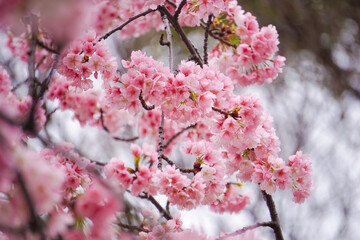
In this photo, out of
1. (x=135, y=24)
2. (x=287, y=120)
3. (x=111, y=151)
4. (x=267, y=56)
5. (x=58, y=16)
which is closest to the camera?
(x=58, y=16)

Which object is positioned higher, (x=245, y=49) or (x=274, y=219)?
(x=245, y=49)

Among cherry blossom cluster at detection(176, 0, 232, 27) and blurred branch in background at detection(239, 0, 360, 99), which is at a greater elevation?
blurred branch in background at detection(239, 0, 360, 99)

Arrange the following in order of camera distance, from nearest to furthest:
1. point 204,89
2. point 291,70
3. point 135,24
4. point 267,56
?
1. point 204,89
2. point 267,56
3. point 135,24
4. point 291,70

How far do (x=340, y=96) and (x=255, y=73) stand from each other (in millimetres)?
3471

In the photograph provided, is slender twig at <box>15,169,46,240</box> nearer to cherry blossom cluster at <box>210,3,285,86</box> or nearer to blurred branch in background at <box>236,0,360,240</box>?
cherry blossom cluster at <box>210,3,285,86</box>

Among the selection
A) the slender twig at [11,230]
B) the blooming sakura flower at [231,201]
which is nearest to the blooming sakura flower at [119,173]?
the blooming sakura flower at [231,201]

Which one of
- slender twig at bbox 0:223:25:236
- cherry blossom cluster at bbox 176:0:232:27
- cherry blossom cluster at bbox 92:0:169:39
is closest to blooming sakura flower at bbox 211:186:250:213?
cherry blossom cluster at bbox 176:0:232:27

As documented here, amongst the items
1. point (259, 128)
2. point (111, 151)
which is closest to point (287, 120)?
point (111, 151)

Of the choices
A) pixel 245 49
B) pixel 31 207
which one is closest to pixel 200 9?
pixel 245 49

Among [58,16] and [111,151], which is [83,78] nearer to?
[58,16]

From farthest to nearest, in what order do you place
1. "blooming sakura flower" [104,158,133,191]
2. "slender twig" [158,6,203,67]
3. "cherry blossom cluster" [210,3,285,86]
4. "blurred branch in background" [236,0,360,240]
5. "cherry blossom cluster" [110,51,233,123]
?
"blurred branch in background" [236,0,360,240] < "cherry blossom cluster" [210,3,285,86] < "slender twig" [158,6,203,67] < "blooming sakura flower" [104,158,133,191] < "cherry blossom cluster" [110,51,233,123]

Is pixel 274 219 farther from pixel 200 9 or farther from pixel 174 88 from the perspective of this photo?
pixel 200 9

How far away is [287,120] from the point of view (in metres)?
4.84

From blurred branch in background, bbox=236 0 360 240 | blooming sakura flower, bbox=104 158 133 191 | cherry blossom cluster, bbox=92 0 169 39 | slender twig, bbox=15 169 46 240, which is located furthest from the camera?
blurred branch in background, bbox=236 0 360 240
